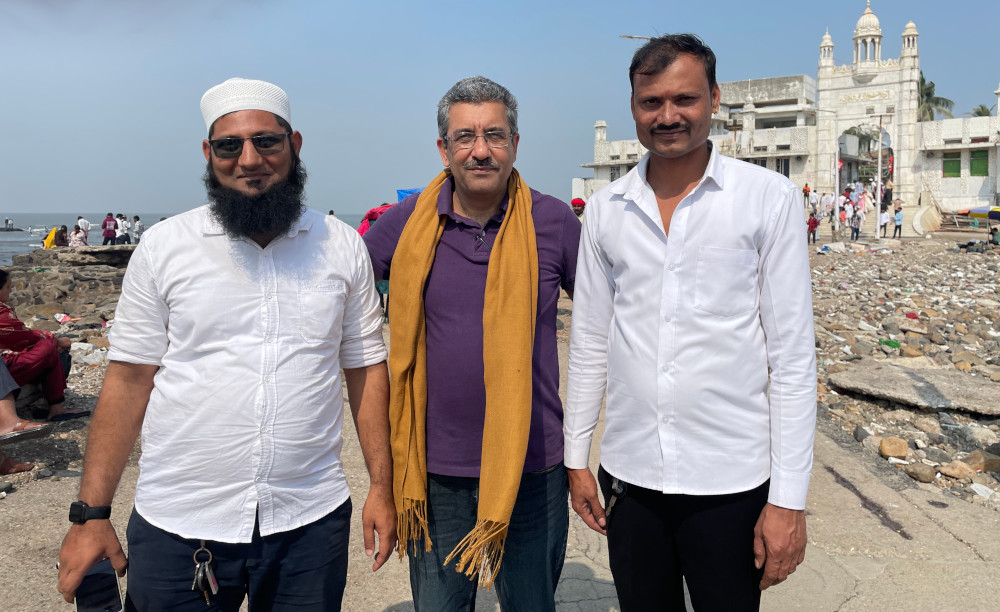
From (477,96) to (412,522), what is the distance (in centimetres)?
129

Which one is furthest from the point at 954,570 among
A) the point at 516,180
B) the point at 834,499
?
the point at 516,180

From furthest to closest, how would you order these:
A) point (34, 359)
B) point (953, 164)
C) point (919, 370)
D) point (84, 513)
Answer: point (953, 164) < point (919, 370) < point (34, 359) < point (84, 513)

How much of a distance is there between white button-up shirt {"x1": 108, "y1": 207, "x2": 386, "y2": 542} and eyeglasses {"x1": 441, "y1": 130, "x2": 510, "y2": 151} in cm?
63

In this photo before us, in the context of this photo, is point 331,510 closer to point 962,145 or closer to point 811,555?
point 811,555

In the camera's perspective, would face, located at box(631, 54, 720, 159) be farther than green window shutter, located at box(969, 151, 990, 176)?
No

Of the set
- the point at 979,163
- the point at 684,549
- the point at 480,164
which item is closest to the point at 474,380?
the point at 480,164

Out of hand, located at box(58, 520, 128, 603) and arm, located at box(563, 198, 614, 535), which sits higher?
arm, located at box(563, 198, 614, 535)

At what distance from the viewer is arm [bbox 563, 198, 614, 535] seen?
2098 millimetres

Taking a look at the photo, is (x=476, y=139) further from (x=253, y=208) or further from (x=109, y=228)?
(x=109, y=228)

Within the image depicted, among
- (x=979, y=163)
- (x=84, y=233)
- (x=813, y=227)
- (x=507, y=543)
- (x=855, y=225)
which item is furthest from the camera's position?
(x=979, y=163)

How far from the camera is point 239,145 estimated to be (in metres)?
1.98

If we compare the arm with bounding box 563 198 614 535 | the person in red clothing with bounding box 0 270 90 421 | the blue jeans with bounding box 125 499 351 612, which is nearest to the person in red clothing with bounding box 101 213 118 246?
the person in red clothing with bounding box 0 270 90 421

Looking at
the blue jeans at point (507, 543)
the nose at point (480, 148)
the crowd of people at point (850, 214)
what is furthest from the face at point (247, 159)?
the crowd of people at point (850, 214)

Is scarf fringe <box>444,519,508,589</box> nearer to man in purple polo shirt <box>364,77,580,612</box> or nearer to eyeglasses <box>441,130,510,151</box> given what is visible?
man in purple polo shirt <box>364,77,580,612</box>
